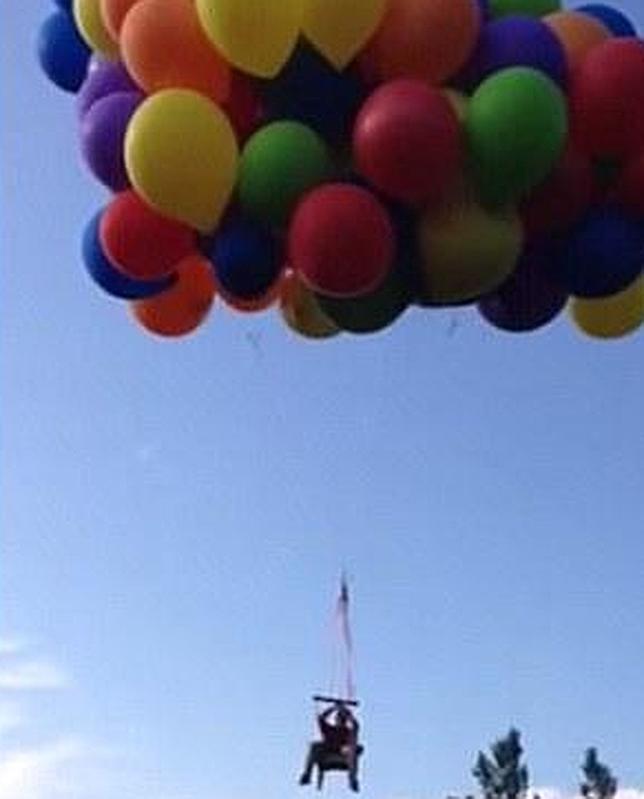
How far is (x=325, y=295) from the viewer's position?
7926 millimetres

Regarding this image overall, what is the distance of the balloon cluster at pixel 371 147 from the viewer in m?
7.51

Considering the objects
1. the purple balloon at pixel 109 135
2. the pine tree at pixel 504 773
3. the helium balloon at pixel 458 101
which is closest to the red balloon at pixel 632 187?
the helium balloon at pixel 458 101

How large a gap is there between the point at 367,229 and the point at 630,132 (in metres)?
1.21

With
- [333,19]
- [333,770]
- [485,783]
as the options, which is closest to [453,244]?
[333,19]

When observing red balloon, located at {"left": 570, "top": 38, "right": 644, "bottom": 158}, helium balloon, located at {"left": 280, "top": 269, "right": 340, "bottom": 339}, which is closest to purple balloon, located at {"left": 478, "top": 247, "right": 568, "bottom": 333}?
red balloon, located at {"left": 570, "top": 38, "right": 644, "bottom": 158}

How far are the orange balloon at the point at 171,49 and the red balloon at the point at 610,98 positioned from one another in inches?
58.8

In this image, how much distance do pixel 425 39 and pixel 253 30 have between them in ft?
2.26

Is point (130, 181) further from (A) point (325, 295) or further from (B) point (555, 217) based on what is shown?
(B) point (555, 217)

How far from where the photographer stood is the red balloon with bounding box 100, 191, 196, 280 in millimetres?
7949

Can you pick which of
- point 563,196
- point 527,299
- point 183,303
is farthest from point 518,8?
point 183,303

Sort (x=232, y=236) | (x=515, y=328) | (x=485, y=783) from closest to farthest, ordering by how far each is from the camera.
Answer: (x=232, y=236)
(x=515, y=328)
(x=485, y=783)

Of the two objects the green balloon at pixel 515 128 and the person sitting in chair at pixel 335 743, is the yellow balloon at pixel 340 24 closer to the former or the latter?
the green balloon at pixel 515 128

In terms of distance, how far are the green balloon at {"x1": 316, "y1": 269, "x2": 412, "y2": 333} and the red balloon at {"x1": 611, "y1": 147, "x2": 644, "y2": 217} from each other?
0.99 meters

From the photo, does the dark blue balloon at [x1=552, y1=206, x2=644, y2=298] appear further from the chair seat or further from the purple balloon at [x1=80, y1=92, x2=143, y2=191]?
the chair seat
